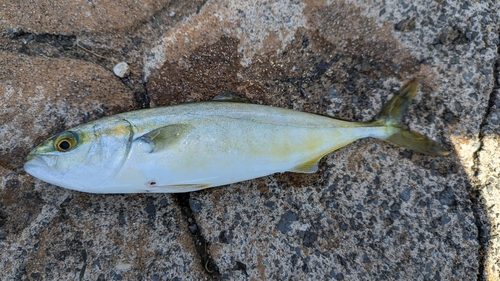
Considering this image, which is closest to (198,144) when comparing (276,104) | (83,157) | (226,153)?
(226,153)

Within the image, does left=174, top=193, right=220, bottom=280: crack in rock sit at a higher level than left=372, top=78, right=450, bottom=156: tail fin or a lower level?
lower

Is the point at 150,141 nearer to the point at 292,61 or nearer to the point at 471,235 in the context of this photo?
the point at 292,61

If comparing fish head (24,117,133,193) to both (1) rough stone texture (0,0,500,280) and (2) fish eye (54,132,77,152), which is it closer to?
(2) fish eye (54,132,77,152)

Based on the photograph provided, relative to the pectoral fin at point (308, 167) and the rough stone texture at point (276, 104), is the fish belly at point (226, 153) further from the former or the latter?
the rough stone texture at point (276, 104)

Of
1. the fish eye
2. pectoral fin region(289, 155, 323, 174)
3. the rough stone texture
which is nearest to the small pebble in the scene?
the rough stone texture

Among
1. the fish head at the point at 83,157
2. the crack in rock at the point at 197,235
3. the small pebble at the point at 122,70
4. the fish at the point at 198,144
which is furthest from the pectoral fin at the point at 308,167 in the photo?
the small pebble at the point at 122,70

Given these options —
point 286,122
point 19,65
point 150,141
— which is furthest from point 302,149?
point 19,65
